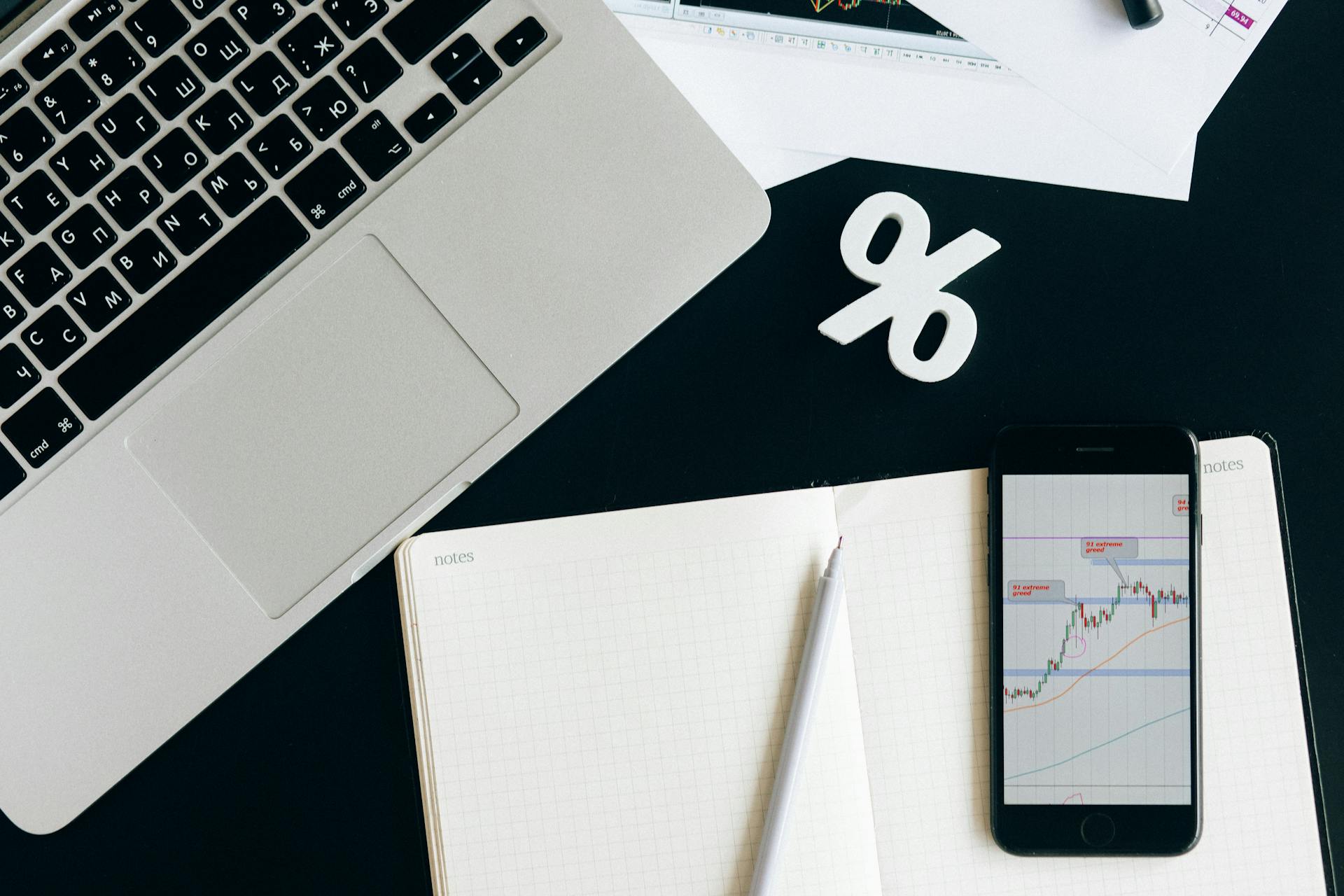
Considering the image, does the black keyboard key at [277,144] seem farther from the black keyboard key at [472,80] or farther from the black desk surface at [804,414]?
the black desk surface at [804,414]

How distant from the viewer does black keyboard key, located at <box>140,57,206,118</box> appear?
51cm

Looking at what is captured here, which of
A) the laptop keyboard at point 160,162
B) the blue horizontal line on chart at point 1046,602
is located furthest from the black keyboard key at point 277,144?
the blue horizontal line on chart at point 1046,602

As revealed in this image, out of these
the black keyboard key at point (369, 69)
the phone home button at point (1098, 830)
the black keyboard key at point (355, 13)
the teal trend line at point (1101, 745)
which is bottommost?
the phone home button at point (1098, 830)

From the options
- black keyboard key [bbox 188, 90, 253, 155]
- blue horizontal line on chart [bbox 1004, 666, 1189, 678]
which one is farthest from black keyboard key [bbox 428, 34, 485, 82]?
blue horizontal line on chart [bbox 1004, 666, 1189, 678]

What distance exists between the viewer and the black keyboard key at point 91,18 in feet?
1.68

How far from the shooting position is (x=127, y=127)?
51 cm

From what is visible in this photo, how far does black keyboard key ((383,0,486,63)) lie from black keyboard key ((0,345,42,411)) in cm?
24

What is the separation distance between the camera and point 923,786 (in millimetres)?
577

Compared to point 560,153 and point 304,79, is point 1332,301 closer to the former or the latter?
point 560,153

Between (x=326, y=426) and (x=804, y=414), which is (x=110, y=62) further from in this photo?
(x=804, y=414)

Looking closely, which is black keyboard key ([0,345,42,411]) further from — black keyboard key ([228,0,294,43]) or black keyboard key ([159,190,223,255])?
black keyboard key ([228,0,294,43])

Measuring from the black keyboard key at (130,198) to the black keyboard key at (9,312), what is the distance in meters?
0.06

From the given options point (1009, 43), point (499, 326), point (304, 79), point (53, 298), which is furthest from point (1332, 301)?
point (53, 298)

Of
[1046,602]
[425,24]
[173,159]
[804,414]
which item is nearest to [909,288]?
[804,414]
